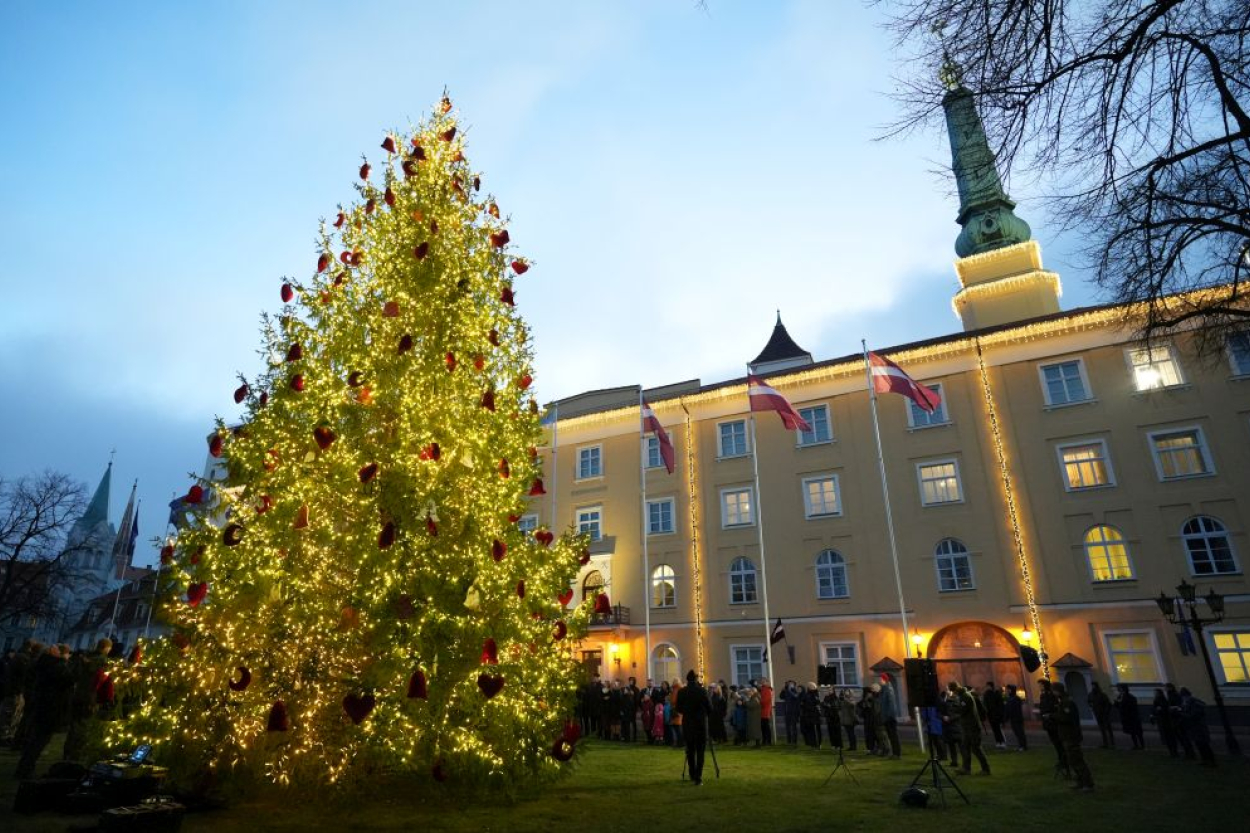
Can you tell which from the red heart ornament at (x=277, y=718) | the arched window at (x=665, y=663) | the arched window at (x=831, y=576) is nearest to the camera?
the red heart ornament at (x=277, y=718)

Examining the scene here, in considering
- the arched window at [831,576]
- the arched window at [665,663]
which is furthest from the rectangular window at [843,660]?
the arched window at [665,663]

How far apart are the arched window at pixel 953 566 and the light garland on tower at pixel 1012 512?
1762 mm

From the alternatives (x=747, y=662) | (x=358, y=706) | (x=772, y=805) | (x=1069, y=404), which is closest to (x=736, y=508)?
(x=747, y=662)

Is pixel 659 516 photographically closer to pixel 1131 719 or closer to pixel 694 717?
pixel 1131 719

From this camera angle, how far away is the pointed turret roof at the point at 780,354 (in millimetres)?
40278

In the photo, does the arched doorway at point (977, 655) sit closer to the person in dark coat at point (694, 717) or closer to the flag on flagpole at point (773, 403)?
the flag on flagpole at point (773, 403)

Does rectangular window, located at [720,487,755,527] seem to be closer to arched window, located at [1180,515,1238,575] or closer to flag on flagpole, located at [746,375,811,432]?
flag on flagpole, located at [746,375,811,432]

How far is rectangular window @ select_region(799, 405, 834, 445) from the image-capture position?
98.5ft

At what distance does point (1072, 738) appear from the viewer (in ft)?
36.1

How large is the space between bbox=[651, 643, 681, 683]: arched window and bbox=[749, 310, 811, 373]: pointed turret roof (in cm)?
1712

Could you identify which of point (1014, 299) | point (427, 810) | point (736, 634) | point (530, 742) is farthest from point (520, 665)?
point (1014, 299)

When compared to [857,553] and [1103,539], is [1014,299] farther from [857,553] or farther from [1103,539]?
[857,553]

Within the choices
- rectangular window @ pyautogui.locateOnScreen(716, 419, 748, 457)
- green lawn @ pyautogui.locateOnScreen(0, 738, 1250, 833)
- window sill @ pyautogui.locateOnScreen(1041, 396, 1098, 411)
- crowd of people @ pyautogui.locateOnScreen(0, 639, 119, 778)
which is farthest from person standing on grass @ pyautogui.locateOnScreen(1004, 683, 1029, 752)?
crowd of people @ pyautogui.locateOnScreen(0, 639, 119, 778)

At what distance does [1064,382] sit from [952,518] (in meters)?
6.93
